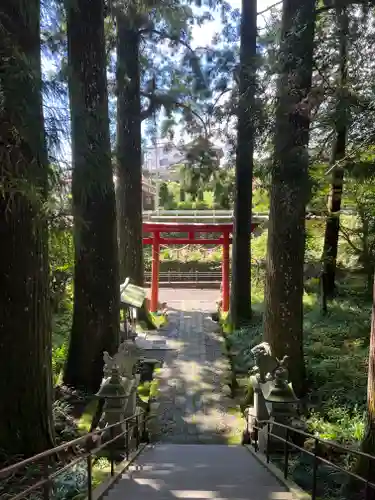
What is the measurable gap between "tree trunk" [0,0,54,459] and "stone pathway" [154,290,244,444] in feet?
9.77

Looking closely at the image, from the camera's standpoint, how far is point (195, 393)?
8891 millimetres

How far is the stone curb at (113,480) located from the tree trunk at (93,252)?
2.24 metres

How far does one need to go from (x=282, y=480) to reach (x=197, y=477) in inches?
32.7

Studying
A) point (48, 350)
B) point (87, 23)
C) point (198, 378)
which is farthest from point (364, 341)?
point (87, 23)

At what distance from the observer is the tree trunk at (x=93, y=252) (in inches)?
298

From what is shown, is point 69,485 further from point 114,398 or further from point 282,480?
point 282,480

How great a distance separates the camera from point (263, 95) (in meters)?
7.44

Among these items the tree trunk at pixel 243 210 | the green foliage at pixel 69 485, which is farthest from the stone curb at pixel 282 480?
the tree trunk at pixel 243 210

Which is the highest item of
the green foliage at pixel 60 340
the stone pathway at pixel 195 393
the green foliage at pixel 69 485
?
the green foliage at pixel 69 485

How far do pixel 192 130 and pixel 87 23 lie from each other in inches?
251

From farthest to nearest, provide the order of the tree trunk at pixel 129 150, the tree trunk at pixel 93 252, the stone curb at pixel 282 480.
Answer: the tree trunk at pixel 129 150, the tree trunk at pixel 93 252, the stone curb at pixel 282 480

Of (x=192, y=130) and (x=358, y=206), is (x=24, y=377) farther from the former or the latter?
(x=192, y=130)

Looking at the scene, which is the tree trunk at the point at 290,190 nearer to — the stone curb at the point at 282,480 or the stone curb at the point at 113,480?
the stone curb at the point at 282,480

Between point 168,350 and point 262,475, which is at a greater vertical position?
point 262,475
